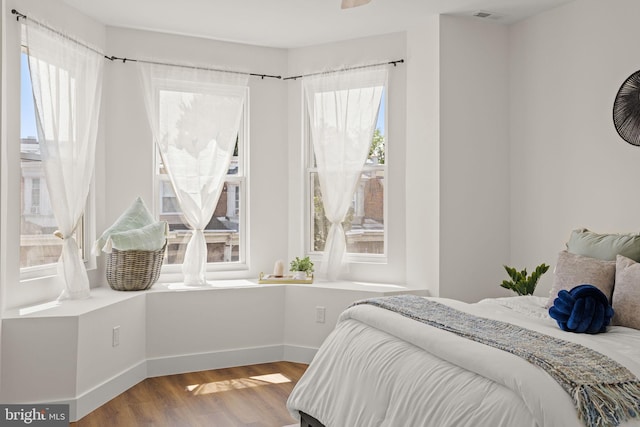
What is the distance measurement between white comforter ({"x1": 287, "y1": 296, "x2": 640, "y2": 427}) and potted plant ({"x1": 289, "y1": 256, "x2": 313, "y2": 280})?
156cm

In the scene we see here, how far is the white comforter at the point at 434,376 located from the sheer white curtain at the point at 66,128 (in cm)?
187

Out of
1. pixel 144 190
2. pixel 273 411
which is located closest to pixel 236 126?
pixel 144 190

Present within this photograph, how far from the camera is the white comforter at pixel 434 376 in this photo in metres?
1.79

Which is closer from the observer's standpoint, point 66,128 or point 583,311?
point 583,311

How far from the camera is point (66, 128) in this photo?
381cm

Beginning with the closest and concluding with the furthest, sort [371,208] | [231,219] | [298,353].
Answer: [298,353] < [371,208] < [231,219]

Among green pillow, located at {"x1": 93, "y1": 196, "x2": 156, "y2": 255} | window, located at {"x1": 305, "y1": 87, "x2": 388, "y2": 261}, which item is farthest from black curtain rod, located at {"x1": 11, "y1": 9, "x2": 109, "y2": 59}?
window, located at {"x1": 305, "y1": 87, "x2": 388, "y2": 261}

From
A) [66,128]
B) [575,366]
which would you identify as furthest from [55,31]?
[575,366]

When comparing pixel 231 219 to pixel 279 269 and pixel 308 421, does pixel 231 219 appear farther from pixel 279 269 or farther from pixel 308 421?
pixel 308 421

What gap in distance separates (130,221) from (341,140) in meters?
1.80

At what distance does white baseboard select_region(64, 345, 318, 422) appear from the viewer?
343cm

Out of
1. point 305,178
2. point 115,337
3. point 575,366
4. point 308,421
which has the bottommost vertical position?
point 308,421

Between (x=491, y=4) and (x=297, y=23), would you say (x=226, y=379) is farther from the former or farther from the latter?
(x=491, y=4)

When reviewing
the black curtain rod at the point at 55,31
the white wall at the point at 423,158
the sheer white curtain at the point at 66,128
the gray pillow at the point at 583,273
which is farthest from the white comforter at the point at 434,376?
the black curtain rod at the point at 55,31
